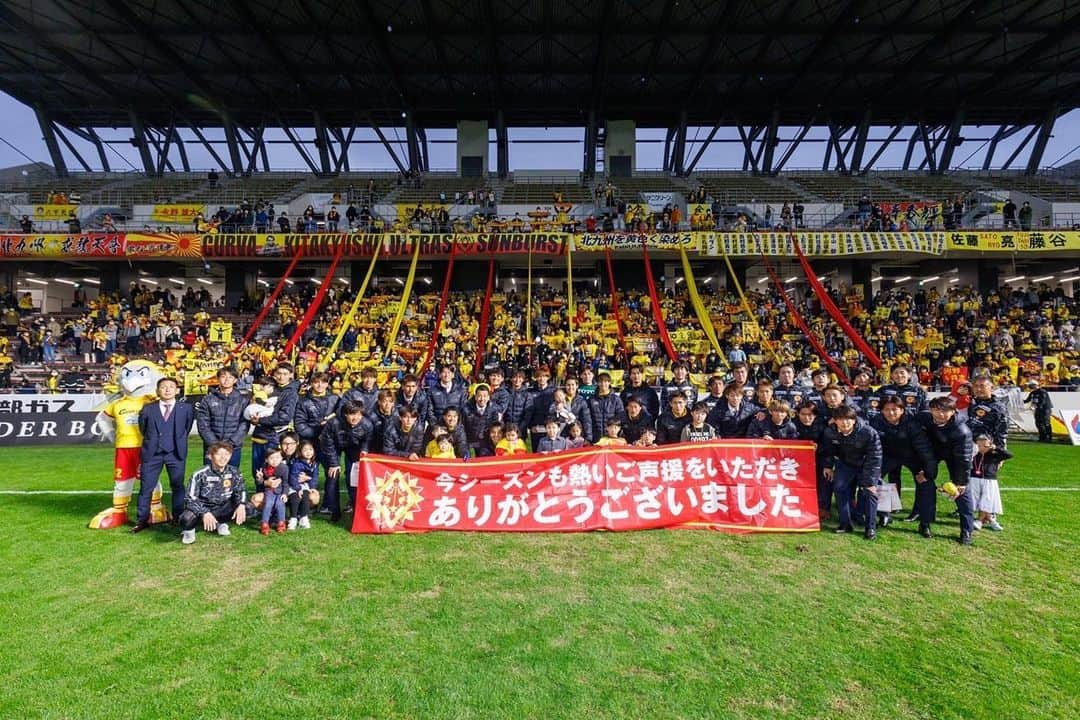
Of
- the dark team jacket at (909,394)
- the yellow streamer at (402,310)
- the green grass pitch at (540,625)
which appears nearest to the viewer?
the green grass pitch at (540,625)

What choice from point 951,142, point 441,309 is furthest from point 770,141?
point 441,309

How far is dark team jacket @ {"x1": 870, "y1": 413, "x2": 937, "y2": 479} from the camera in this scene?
5.28m

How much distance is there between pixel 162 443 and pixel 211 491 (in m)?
0.72

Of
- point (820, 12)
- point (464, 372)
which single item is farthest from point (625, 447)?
point (820, 12)

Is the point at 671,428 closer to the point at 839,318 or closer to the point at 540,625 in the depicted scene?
the point at 540,625

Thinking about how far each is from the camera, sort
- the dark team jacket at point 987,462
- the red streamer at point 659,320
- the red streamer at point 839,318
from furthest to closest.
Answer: the red streamer at point 659,320 → the red streamer at point 839,318 → the dark team jacket at point 987,462

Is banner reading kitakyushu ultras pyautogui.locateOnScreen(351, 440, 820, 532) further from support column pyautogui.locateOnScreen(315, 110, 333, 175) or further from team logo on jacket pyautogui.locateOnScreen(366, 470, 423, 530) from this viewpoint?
support column pyautogui.locateOnScreen(315, 110, 333, 175)

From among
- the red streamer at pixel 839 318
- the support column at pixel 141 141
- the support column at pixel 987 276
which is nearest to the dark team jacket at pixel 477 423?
the red streamer at pixel 839 318

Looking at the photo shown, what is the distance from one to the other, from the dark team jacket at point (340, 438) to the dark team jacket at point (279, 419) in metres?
0.43

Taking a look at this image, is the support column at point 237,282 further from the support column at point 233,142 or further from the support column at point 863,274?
the support column at point 863,274

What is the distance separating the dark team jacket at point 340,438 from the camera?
5.86 m

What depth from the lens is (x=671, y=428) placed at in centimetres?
631

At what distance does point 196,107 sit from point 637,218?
2661 cm

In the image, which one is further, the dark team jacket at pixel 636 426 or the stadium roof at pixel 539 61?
the stadium roof at pixel 539 61
